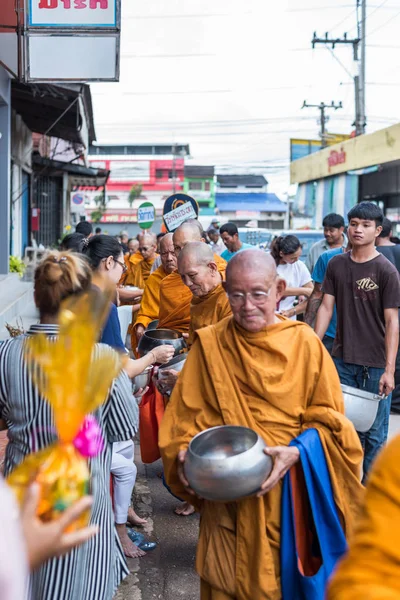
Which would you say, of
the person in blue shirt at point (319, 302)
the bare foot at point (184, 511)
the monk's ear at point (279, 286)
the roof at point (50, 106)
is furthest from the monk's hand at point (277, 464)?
the roof at point (50, 106)

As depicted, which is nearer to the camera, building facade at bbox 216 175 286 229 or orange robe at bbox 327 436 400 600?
orange robe at bbox 327 436 400 600

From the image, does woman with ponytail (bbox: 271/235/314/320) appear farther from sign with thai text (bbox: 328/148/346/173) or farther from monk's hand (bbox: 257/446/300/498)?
sign with thai text (bbox: 328/148/346/173)

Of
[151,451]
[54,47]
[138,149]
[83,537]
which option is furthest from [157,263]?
[138,149]

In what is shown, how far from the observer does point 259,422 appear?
286 centimetres

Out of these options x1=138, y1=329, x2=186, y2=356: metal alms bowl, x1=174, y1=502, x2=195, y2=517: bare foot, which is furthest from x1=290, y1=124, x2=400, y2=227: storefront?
x1=174, y1=502, x2=195, y2=517: bare foot

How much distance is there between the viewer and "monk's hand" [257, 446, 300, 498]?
2682mm

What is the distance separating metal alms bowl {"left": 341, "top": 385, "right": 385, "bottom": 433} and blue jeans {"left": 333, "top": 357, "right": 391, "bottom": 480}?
80 centimetres

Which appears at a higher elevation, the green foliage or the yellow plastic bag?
the yellow plastic bag

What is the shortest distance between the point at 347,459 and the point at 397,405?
5.41 meters

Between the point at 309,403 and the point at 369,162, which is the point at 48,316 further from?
the point at 369,162

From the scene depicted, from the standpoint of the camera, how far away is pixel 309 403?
2.92 metres

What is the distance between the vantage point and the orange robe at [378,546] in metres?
1.41

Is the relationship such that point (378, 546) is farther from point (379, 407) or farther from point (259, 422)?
point (379, 407)

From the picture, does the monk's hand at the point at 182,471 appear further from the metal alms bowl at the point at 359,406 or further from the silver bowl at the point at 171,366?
the metal alms bowl at the point at 359,406
